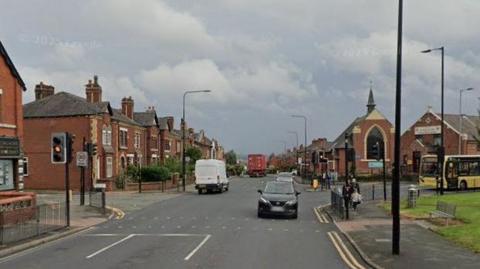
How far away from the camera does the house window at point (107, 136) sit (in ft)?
182

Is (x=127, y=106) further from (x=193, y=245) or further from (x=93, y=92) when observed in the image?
(x=193, y=245)

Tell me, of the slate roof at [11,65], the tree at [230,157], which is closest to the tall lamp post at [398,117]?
the slate roof at [11,65]

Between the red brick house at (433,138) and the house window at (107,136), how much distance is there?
133ft

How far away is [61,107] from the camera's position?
177 ft

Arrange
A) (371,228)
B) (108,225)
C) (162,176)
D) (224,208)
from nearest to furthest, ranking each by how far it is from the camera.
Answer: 1. (371,228)
2. (108,225)
3. (224,208)
4. (162,176)

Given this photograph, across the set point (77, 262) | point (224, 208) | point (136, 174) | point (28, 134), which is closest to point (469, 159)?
point (224, 208)

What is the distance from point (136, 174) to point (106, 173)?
2.92 m

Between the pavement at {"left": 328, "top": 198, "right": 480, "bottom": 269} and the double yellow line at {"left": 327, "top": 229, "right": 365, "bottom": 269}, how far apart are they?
1.10ft

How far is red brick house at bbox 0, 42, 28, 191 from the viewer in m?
30.4

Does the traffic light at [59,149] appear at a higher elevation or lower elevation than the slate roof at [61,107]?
lower

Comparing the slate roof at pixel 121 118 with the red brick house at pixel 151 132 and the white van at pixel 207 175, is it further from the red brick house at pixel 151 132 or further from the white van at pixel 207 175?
the white van at pixel 207 175

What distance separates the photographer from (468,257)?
50.2 ft

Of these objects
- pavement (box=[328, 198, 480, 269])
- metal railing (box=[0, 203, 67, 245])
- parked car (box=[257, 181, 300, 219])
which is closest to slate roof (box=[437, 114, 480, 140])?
parked car (box=[257, 181, 300, 219])

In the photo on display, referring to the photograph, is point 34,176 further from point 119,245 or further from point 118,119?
point 119,245
